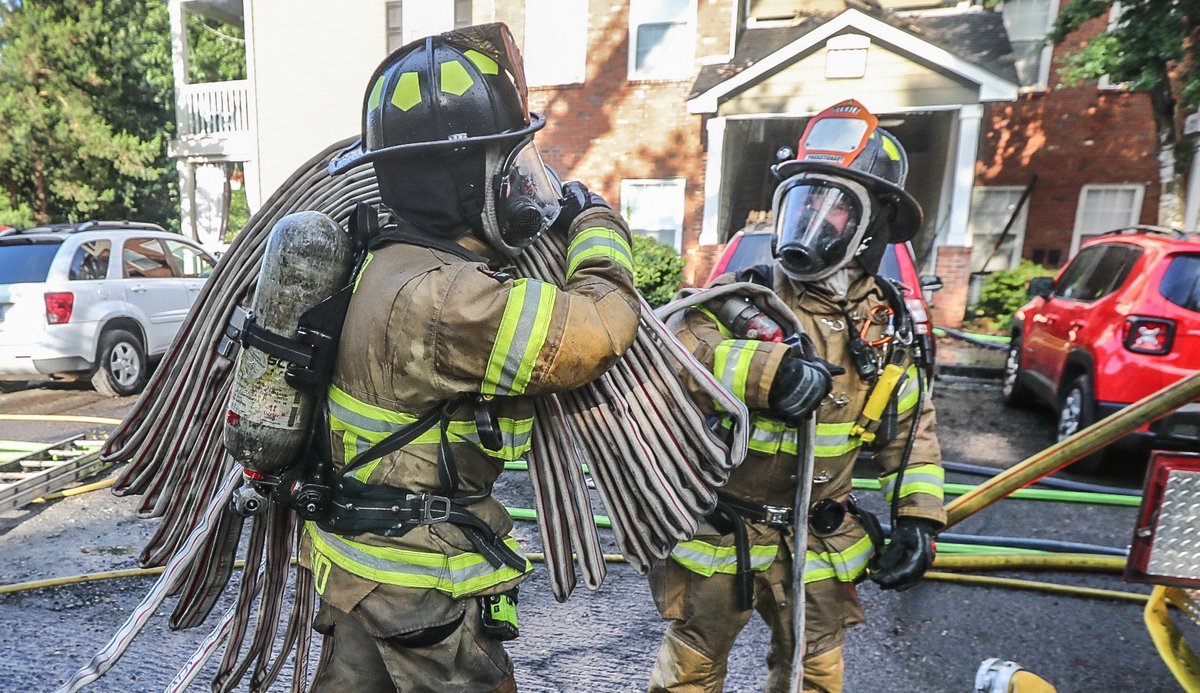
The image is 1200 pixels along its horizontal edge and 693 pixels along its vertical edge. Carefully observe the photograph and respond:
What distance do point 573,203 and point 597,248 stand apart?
214mm

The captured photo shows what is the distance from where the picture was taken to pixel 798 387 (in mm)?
1945

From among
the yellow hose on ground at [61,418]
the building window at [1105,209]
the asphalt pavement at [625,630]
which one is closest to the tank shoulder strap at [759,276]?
Answer: the asphalt pavement at [625,630]

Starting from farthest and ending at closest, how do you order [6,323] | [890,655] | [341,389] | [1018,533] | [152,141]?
[152,141] < [6,323] < [1018,533] < [890,655] < [341,389]

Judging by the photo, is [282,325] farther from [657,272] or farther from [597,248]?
[657,272]

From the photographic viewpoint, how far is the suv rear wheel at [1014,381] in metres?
7.43

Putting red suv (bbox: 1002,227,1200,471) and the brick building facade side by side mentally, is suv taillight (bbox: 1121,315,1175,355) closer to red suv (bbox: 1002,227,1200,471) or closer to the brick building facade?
red suv (bbox: 1002,227,1200,471)

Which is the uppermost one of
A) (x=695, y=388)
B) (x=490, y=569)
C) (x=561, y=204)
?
(x=561, y=204)

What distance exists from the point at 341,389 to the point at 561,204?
669mm

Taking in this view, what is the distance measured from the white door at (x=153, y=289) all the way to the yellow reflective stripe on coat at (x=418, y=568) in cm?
728

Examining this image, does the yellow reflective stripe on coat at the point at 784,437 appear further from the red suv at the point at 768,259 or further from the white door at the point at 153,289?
the white door at the point at 153,289

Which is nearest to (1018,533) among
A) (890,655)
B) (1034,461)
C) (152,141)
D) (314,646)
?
(890,655)

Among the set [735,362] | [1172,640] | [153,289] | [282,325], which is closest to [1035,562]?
[1172,640]

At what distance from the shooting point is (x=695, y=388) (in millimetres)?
1975

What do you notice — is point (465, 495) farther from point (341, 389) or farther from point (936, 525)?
point (936, 525)
